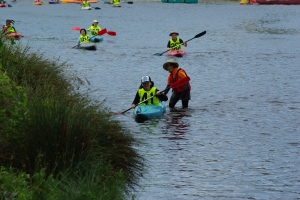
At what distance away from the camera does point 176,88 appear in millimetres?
21391

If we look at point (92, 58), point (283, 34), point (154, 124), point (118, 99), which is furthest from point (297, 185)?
point (283, 34)

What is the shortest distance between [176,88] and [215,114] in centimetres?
129

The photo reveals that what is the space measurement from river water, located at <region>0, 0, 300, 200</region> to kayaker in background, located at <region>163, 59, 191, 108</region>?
0.44 metres

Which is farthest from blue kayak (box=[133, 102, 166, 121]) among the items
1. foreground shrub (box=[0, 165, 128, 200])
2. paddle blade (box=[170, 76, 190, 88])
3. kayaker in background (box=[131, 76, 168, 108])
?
foreground shrub (box=[0, 165, 128, 200])

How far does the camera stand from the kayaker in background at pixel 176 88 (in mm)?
20766

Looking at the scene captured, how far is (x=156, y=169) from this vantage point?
1446cm

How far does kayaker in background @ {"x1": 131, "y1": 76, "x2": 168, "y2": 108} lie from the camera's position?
19.6 metres

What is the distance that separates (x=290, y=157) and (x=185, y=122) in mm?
4712

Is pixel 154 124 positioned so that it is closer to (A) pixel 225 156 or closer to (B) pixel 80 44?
(A) pixel 225 156

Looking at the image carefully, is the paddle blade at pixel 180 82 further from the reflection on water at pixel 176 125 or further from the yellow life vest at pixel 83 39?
the yellow life vest at pixel 83 39

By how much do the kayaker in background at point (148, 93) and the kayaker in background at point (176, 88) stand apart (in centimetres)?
95

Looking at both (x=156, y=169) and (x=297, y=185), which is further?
(x=156, y=169)

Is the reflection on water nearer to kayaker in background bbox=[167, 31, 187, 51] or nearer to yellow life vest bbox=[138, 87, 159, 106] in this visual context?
yellow life vest bbox=[138, 87, 159, 106]

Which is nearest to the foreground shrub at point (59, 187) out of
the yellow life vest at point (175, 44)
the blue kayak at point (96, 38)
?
the yellow life vest at point (175, 44)
